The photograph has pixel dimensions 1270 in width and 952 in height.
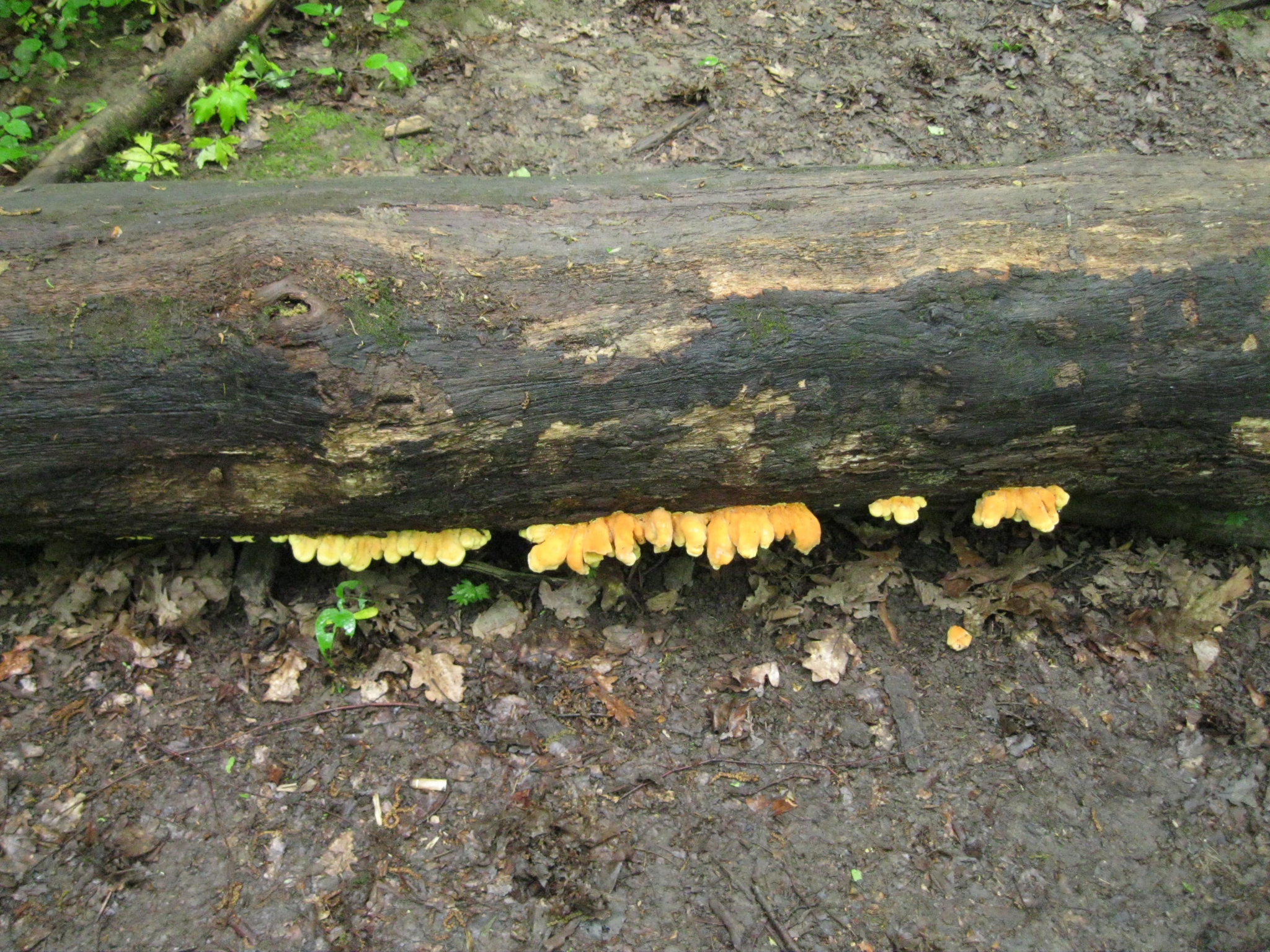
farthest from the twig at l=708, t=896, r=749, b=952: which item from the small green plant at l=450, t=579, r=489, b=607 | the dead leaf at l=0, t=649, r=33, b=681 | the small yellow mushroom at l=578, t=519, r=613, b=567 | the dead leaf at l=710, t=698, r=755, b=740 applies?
the dead leaf at l=0, t=649, r=33, b=681

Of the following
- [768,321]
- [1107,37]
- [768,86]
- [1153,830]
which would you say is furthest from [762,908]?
[1107,37]

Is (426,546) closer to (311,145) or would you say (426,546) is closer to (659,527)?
(659,527)

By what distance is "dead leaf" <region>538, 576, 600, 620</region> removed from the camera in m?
4.11

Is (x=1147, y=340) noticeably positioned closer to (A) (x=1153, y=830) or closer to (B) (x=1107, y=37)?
(A) (x=1153, y=830)

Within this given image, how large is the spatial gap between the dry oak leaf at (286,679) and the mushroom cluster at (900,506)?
8.78ft

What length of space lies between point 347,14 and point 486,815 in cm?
581

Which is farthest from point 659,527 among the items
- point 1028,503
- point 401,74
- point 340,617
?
point 401,74

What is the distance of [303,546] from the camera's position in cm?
364

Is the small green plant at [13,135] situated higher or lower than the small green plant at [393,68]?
lower

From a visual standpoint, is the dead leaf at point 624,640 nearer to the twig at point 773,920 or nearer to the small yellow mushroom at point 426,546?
the small yellow mushroom at point 426,546

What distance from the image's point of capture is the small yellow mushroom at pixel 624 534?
3.54 meters

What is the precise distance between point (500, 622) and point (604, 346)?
162cm

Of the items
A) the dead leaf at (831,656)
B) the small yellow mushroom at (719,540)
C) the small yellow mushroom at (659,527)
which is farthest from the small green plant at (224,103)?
the dead leaf at (831,656)

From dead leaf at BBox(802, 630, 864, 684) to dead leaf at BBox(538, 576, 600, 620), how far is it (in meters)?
1.07
